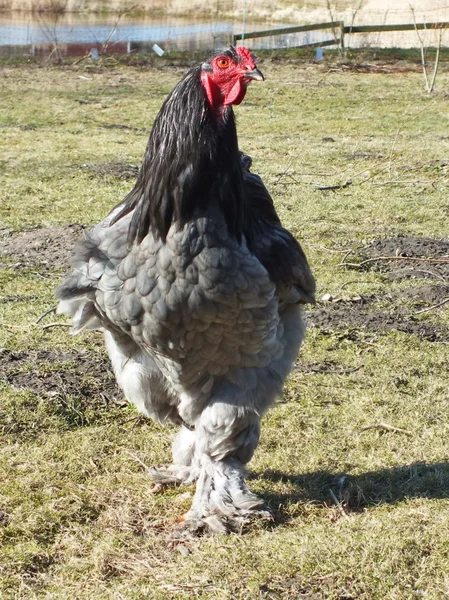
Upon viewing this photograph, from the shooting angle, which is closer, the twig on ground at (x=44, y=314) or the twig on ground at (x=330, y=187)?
the twig on ground at (x=44, y=314)

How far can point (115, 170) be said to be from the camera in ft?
35.6

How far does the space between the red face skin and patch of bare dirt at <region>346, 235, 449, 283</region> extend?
4.10m

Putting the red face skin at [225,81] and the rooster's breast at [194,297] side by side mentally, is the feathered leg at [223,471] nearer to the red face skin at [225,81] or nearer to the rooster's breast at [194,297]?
the rooster's breast at [194,297]

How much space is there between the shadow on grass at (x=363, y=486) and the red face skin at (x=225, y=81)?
2.07 meters

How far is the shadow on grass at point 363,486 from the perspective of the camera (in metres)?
4.35

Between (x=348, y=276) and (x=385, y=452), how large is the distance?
282 cm

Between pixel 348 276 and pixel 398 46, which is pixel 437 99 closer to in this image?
pixel 398 46

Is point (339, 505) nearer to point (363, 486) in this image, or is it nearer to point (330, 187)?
point (363, 486)

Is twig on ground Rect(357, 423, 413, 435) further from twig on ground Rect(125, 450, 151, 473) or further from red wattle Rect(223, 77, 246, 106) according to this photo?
red wattle Rect(223, 77, 246, 106)

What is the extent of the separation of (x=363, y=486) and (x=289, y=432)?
0.72 metres

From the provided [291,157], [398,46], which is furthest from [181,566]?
[398,46]

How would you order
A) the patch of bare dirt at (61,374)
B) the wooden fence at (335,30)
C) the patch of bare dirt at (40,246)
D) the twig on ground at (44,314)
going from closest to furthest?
1. the patch of bare dirt at (61,374)
2. the twig on ground at (44,314)
3. the patch of bare dirt at (40,246)
4. the wooden fence at (335,30)

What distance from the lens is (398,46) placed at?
928 inches

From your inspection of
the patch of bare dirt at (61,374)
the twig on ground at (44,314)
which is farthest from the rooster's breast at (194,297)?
the twig on ground at (44,314)
